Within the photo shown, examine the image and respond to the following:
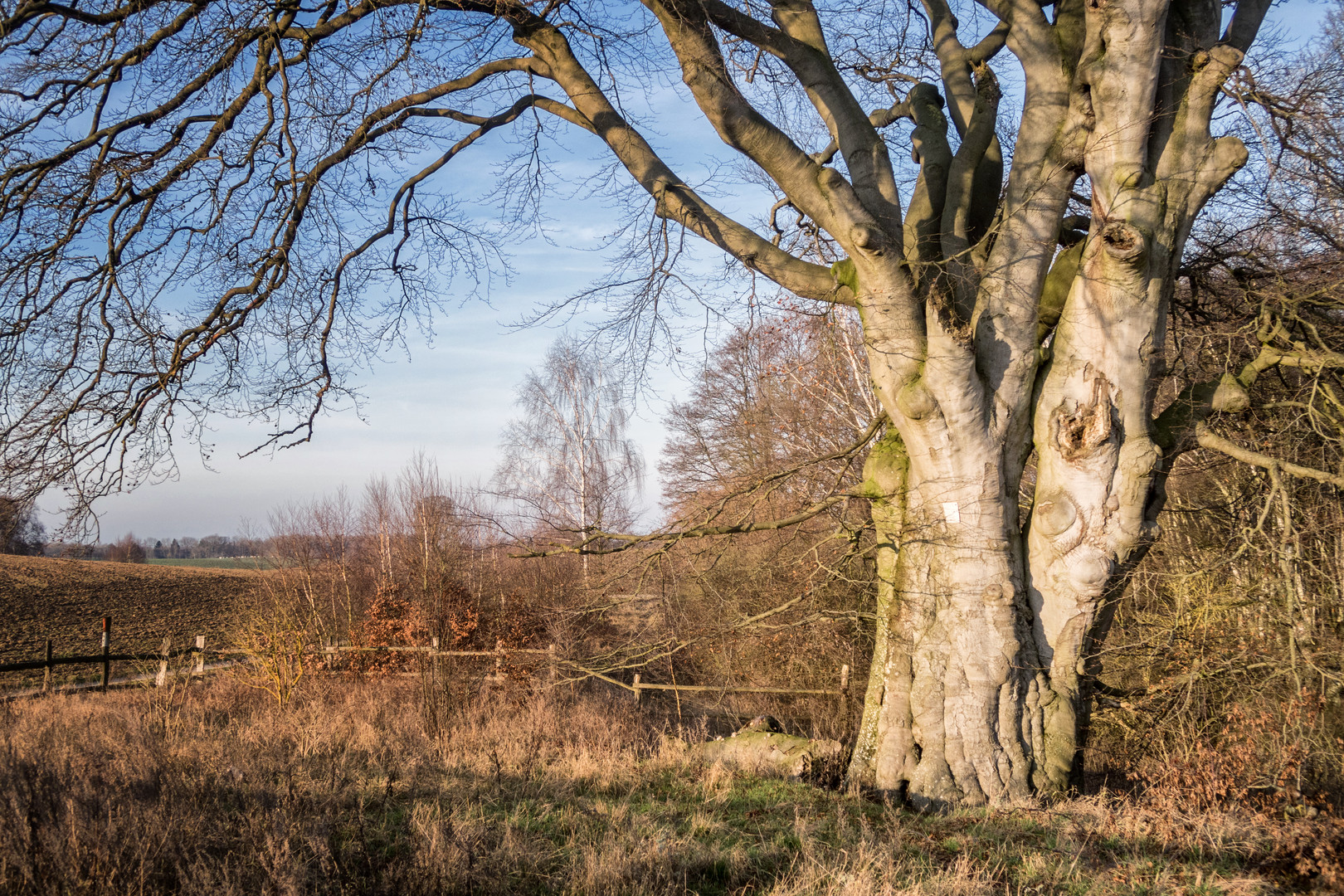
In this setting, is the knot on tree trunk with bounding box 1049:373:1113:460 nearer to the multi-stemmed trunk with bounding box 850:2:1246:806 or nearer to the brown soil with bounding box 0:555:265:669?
the multi-stemmed trunk with bounding box 850:2:1246:806

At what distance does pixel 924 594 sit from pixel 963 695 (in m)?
0.79

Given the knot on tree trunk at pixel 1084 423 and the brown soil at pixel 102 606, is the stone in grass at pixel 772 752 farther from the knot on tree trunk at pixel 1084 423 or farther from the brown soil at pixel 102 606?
the brown soil at pixel 102 606

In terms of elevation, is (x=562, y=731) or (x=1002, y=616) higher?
(x=1002, y=616)

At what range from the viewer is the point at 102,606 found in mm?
29141

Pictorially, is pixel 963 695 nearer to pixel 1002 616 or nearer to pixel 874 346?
pixel 1002 616

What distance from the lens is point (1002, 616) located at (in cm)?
593

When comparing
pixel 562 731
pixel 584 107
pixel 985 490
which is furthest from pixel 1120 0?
pixel 562 731

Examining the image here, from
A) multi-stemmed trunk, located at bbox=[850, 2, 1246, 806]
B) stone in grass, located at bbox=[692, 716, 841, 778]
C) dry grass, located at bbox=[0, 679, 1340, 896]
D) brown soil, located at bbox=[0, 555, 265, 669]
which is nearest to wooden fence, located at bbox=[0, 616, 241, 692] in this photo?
brown soil, located at bbox=[0, 555, 265, 669]

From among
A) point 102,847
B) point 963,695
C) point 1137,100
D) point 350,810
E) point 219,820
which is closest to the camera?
point 102,847

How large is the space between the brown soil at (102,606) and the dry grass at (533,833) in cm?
1321

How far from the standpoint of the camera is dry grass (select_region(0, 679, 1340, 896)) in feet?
12.3

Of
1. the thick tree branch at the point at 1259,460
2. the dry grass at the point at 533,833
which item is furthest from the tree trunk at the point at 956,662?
the thick tree branch at the point at 1259,460

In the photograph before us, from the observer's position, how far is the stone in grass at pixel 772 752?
7.27 meters

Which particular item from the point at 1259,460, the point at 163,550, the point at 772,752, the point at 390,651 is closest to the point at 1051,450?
the point at 1259,460
